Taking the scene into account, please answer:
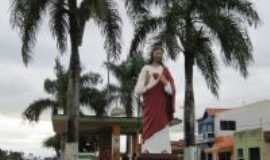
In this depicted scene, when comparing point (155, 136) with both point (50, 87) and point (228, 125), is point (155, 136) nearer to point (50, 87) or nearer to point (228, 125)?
point (50, 87)

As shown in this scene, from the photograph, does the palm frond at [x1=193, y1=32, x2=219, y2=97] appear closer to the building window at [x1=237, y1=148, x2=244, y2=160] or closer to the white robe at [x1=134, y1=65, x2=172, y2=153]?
the white robe at [x1=134, y1=65, x2=172, y2=153]

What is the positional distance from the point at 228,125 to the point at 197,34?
87.5 feet

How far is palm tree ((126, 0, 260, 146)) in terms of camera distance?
24.0 metres

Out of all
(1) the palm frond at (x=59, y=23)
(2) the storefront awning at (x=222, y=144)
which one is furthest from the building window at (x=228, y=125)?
(1) the palm frond at (x=59, y=23)

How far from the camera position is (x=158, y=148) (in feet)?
36.6

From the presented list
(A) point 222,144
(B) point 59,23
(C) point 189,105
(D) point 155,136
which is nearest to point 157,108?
(D) point 155,136

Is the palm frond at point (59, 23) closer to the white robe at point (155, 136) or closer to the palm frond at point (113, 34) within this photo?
the palm frond at point (113, 34)

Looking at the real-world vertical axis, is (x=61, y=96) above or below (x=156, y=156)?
above

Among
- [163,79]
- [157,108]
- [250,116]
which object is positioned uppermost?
[250,116]

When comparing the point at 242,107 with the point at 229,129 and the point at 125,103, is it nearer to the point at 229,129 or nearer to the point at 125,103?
the point at 229,129

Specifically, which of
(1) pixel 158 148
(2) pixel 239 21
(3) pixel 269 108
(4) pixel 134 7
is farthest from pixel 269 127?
(1) pixel 158 148

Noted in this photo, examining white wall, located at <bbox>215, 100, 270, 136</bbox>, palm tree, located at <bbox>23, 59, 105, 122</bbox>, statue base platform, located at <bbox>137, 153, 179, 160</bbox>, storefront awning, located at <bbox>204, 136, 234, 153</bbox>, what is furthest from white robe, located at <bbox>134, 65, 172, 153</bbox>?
storefront awning, located at <bbox>204, 136, 234, 153</bbox>

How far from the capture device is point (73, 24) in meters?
21.9

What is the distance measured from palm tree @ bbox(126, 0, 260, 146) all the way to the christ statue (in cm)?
1218
